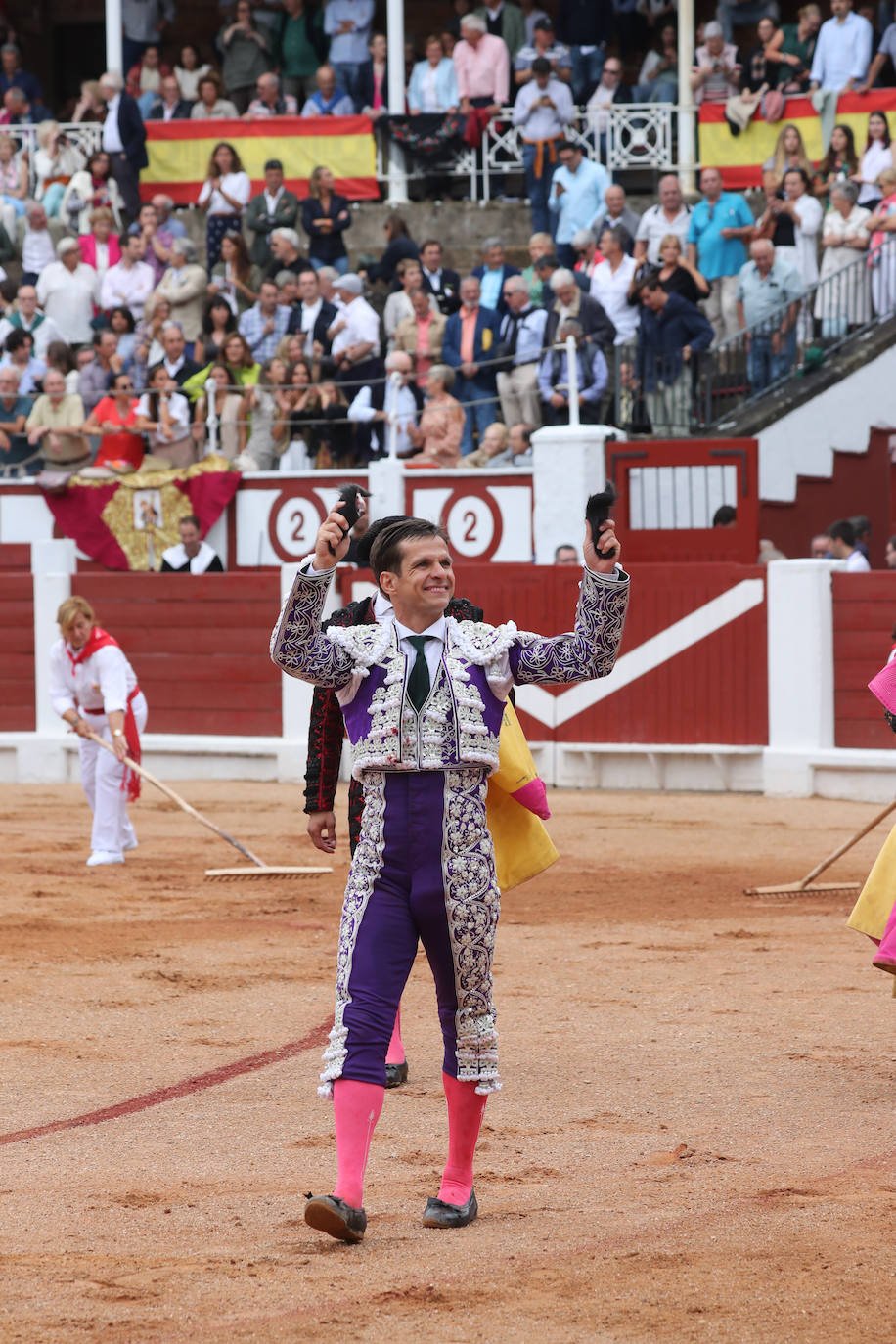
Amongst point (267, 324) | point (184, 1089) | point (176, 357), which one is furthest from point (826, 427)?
point (184, 1089)

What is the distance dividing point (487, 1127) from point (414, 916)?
107 cm

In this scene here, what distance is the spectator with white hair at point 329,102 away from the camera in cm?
1684

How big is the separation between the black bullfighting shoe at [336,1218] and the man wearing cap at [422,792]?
1 centimetres

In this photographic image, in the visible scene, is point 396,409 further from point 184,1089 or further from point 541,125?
point 184,1089

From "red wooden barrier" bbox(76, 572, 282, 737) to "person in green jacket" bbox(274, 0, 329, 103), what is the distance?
6254 millimetres

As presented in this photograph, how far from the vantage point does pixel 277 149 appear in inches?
657

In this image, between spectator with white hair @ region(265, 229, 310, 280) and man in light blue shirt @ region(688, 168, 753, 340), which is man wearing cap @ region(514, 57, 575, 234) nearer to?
man in light blue shirt @ region(688, 168, 753, 340)

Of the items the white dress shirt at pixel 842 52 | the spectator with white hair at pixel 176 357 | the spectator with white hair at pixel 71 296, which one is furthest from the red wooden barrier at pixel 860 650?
the spectator with white hair at pixel 71 296

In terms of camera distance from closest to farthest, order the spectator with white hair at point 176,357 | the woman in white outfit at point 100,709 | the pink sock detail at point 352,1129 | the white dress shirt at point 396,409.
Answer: the pink sock detail at point 352,1129 < the woman in white outfit at point 100,709 < the white dress shirt at point 396,409 < the spectator with white hair at point 176,357

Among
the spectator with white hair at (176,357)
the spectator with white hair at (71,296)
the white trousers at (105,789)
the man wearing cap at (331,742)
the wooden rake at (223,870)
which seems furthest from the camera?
the spectator with white hair at (71,296)

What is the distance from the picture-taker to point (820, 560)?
37.5ft

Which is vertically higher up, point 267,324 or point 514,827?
point 267,324

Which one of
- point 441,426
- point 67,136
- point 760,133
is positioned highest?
point 67,136

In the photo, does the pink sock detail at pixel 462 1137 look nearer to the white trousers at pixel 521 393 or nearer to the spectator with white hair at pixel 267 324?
the white trousers at pixel 521 393
